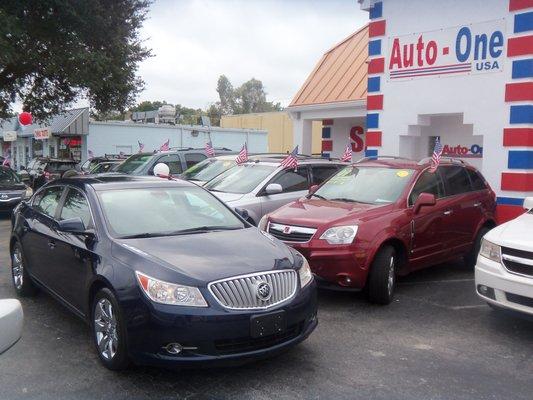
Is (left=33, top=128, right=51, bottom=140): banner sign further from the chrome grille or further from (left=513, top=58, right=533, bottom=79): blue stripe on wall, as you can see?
the chrome grille

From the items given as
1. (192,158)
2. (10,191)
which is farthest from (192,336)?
(10,191)

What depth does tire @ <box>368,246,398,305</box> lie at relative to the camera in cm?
616

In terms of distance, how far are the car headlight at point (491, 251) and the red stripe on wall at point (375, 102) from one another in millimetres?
6487

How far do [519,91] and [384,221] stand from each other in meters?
4.82

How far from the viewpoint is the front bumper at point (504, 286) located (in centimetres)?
509

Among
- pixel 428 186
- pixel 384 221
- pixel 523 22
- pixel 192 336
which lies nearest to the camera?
pixel 192 336

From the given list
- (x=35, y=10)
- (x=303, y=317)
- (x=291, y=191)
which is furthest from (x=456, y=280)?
(x=35, y=10)

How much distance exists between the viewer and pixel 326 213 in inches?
259

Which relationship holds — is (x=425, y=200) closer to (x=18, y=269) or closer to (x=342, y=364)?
(x=342, y=364)

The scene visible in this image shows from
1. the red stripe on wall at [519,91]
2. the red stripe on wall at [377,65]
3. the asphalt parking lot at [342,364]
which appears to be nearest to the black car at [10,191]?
the asphalt parking lot at [342,364]

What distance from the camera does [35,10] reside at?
49.1ft

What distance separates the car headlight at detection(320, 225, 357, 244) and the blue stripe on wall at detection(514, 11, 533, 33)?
18.6 ft

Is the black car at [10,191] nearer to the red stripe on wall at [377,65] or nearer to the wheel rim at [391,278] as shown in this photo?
the red stripe on wall at [377,65]

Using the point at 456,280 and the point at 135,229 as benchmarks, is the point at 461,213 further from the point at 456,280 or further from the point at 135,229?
the point at 135,229
